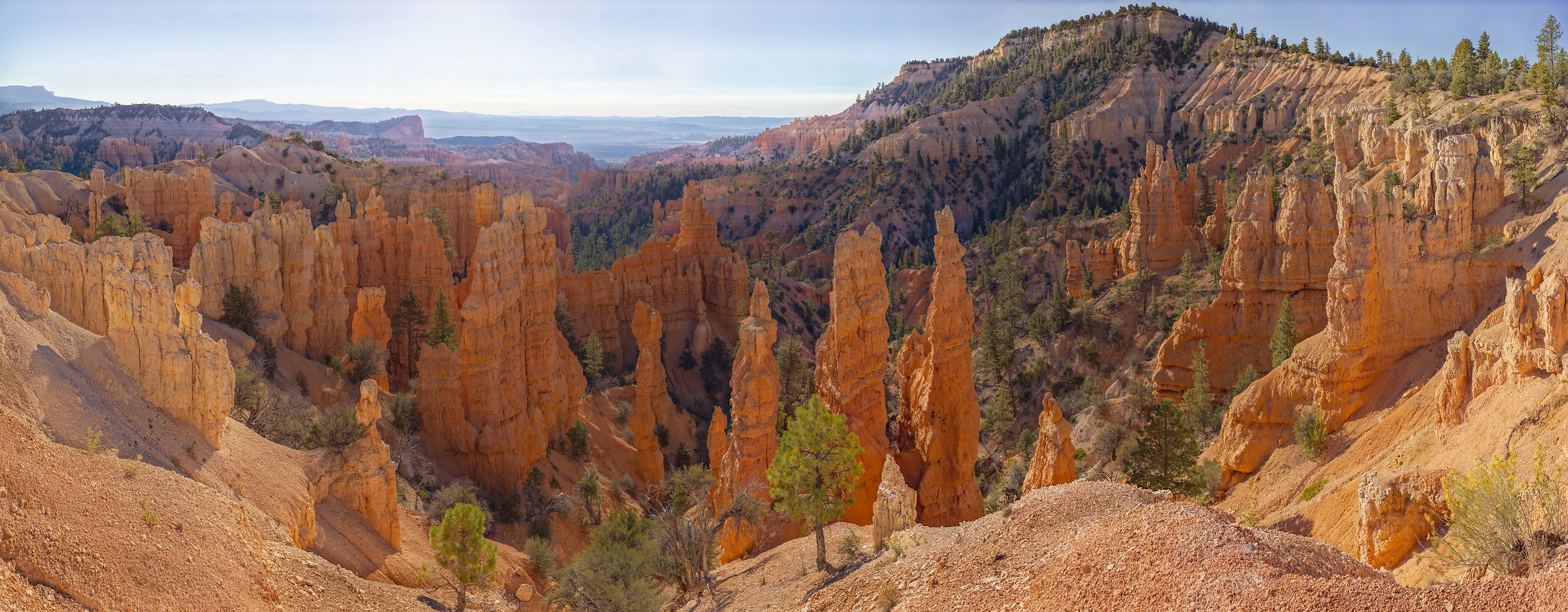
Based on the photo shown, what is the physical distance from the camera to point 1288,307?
118ft

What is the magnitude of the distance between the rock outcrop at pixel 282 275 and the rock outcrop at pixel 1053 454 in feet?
93.0

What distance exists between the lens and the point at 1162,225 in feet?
185

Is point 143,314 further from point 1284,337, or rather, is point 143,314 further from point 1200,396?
point 1284,337

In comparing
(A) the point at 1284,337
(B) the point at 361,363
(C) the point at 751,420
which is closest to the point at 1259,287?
(A) the point at 1284,337

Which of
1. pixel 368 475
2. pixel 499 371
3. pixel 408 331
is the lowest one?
pixel 408 331

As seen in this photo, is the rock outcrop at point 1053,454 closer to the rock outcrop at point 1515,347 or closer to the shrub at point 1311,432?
the shrub at point 1311,432

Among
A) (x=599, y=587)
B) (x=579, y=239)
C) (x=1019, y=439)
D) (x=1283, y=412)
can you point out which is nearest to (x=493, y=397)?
(x=599, y=587)

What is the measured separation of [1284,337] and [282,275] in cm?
3936

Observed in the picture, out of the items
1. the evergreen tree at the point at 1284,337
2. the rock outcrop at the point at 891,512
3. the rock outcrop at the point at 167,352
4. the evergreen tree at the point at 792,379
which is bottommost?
the evergreen tree at the point at 792,379

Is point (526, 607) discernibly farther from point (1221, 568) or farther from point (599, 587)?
point (1221, 568)

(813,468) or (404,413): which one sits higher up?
(813,468)

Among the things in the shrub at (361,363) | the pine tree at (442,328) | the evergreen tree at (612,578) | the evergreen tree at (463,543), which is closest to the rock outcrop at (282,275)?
the shrub at (361,363)

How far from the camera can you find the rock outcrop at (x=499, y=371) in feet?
114

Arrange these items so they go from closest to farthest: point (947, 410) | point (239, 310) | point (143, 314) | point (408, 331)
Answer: point (143, 314), point (947, 410), point (239, 310), point (408, 331)
